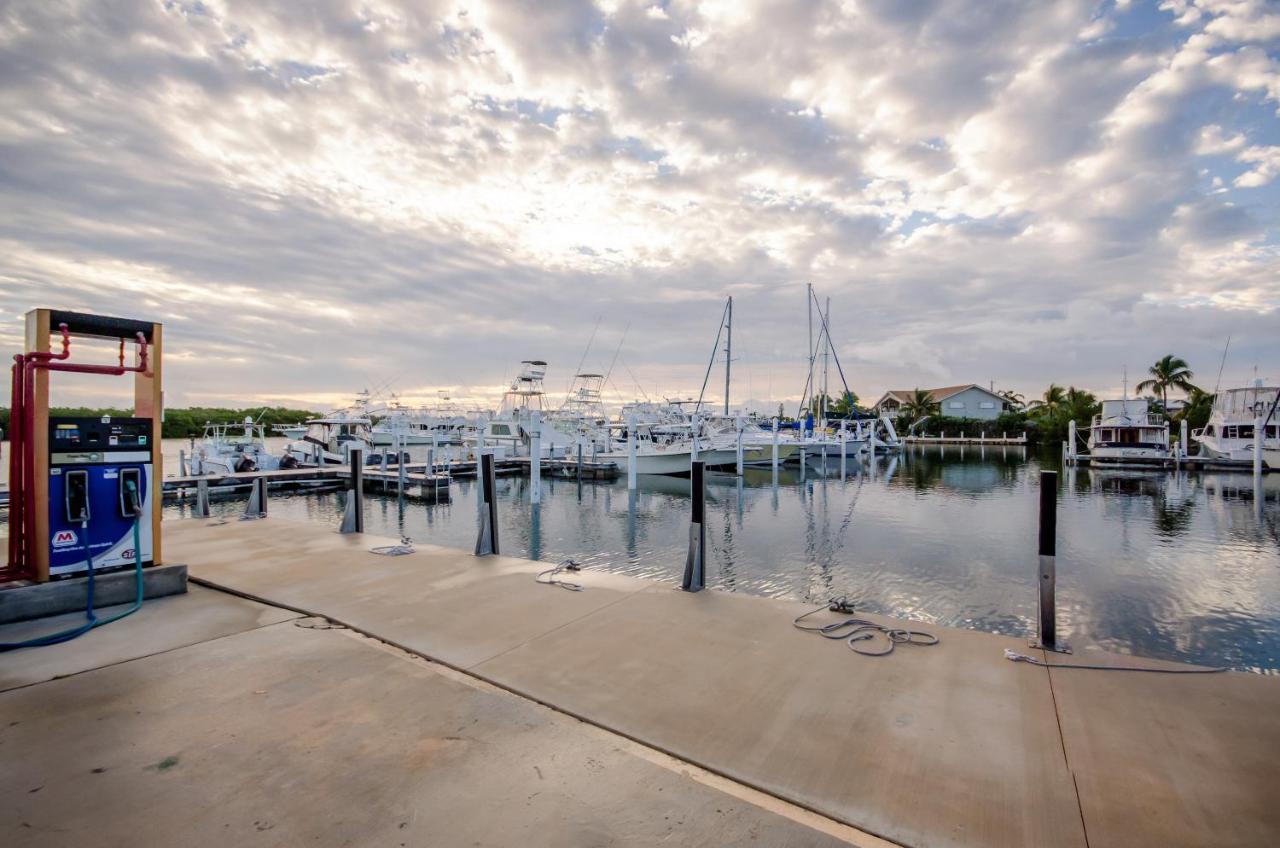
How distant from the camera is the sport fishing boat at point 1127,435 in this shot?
38.7 m

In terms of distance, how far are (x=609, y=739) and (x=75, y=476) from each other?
5459mm

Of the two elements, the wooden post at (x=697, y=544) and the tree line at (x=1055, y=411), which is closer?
the wooden post at (x=697, y=544)

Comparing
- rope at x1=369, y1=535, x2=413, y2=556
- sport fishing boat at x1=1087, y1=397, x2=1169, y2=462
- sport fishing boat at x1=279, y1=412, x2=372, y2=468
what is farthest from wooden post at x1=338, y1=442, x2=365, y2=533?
sport fishing boat at x1=1087, y1=397, x2=1169, y2=462

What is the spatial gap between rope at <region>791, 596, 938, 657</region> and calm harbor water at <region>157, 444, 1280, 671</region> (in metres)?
4.60

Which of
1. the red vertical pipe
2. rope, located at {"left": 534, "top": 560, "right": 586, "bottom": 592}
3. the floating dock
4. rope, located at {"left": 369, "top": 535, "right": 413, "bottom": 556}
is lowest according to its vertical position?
the floating dock

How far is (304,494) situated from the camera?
2720 centimetres

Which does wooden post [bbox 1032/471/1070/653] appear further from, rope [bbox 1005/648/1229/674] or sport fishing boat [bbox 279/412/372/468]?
sport fishing boat [bbox 279/412/372/468]

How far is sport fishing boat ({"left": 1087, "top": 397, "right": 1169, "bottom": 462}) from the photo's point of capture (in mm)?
38656

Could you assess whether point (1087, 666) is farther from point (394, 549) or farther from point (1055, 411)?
point (1055, 411)

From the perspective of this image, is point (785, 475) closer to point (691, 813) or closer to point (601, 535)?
point (601, 535)

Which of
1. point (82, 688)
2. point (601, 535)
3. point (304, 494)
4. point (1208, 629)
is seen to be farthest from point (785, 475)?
point (82, 688)

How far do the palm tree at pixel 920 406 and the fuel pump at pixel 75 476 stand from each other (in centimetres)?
8555

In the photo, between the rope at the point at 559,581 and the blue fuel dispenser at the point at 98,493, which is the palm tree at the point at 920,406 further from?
the blue fuel dispenser at the point at 98,493

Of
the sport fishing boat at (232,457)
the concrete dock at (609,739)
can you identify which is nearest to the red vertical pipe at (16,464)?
the concrete dock at (609,739)
